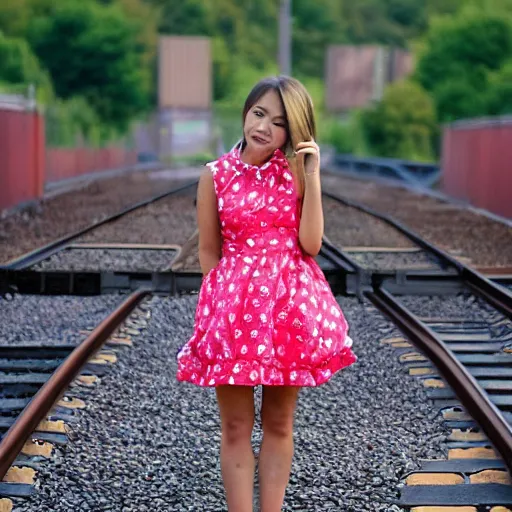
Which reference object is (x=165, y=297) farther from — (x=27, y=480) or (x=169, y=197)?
(x=169, y=197)

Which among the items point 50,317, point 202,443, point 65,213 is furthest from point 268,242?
point 65,213

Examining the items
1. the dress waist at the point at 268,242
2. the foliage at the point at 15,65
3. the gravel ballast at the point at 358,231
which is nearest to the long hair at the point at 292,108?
the dress waist at the point at 268,242

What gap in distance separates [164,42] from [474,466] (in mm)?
85706

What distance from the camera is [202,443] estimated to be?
498 cm

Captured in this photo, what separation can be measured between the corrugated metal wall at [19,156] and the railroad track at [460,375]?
10.3m

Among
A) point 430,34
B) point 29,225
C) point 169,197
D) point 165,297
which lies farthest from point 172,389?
point 430,34

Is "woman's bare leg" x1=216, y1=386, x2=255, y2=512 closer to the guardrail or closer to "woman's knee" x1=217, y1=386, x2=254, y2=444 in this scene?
"woman's knee" x1=217, y1=386, x2=254, y2=444

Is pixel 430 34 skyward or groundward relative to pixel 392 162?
skyward

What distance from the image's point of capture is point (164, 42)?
88.1 m

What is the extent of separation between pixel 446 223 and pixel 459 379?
1151 centimetres

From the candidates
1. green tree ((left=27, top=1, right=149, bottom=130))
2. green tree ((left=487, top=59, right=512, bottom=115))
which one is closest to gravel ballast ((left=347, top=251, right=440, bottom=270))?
green tree ((left=487, top=59, right=512, bottom=115))

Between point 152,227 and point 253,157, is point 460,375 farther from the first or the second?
point 152,227

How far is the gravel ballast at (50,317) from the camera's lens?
7.37 meters

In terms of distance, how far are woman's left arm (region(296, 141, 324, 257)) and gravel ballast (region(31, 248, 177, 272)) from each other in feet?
22.6
